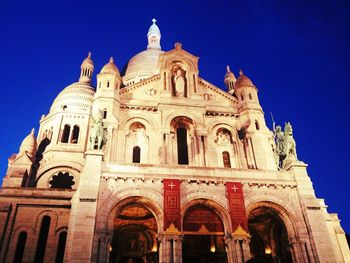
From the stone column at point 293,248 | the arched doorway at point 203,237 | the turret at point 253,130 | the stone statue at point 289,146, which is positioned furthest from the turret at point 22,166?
the stone column at point 293,248

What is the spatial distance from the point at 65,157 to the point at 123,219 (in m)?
15.1

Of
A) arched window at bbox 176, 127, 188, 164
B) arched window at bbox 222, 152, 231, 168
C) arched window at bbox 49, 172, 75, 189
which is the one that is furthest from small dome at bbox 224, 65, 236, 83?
arched window at bbox 49, 172, 75, 189

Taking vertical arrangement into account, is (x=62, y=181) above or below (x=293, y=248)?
above

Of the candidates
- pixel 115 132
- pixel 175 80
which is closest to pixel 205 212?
pixel 115 132

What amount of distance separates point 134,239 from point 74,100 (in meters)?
22.6

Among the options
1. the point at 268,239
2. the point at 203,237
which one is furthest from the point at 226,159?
the point at 268,239

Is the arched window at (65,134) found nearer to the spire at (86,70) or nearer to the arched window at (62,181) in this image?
the arched window at (62,181)

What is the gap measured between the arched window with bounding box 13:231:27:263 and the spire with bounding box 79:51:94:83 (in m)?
26.0

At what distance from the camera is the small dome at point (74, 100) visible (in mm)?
40969

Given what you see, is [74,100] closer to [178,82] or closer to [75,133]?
[75,133]

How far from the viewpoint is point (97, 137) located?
22.2 m

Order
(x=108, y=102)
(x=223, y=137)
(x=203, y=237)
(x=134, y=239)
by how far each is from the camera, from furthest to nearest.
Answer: (x=223, y=137) → (x=108, y=102) → (x=134, y=239) → (x=203, y=237)

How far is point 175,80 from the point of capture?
103 feet

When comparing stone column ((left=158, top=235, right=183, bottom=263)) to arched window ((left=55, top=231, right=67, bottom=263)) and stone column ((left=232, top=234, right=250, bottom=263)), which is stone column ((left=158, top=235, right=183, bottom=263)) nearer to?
stone column ((left=232, top=234, right=250, bottom=263))
